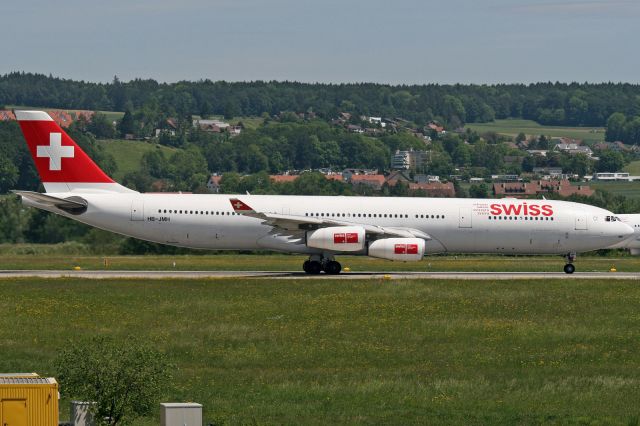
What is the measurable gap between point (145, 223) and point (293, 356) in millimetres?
23956

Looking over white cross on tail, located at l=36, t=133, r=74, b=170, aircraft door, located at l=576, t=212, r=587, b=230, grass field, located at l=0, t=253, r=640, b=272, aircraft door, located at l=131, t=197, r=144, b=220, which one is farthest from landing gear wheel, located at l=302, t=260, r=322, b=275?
aircraft door, located at l=576, t=212, r=587, b=230

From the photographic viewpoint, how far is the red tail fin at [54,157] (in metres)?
58.9

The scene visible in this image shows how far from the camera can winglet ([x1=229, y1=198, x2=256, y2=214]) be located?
5668 cm

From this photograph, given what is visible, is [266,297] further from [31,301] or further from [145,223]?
Answer: [145,223]

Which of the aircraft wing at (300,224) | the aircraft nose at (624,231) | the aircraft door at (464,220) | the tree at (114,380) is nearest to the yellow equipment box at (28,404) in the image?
the tree at (114,380)

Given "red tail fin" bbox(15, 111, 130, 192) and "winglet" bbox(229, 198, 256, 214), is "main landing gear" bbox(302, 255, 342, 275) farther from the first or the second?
"red tail fin" bbox(15, 111, 130, 192)

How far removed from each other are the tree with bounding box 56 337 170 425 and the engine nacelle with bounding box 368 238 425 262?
30381 mm

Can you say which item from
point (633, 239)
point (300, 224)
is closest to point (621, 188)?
point (633, 239)

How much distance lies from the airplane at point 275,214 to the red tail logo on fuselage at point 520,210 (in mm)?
47

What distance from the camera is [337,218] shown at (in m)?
59.0

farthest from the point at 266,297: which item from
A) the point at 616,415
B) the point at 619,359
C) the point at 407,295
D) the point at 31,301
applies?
the point at 616,415

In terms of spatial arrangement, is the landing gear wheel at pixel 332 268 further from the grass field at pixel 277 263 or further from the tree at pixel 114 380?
the tree at pixel 114 380

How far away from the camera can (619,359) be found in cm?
3622

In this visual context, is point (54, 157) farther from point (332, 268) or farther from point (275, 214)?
point (332, 268)
